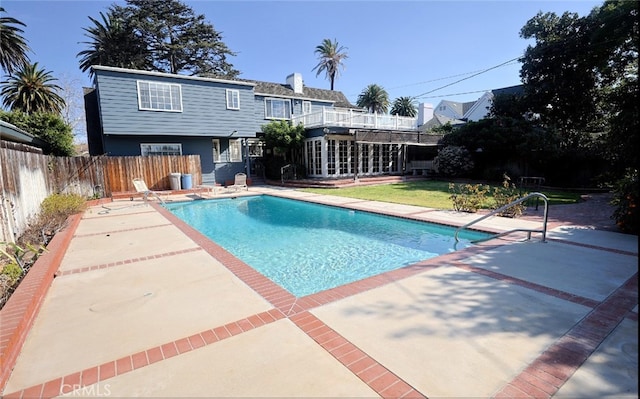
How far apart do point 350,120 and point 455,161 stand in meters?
7.43

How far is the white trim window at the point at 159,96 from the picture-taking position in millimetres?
16734

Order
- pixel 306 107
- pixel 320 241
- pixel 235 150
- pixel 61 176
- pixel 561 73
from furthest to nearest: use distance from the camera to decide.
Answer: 1. pixel 306 107
2. pixel 235 150
3. pixel 561 73
4. pixel 61 176
5. pixel 320 241

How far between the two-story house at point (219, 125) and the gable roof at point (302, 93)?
0.17 metres

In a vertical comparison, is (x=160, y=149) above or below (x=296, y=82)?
below

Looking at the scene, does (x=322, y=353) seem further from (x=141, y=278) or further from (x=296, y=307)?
(x=141, y=278)

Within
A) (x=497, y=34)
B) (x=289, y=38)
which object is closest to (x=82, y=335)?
(x=497, y=34)

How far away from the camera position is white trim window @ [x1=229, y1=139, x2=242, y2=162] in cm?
2202

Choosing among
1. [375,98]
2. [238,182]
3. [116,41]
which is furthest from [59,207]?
[375,98]

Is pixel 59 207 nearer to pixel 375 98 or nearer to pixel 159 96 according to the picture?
pixel 159 96

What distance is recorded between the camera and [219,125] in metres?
19.4

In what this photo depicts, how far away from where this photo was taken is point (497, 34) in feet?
44.0

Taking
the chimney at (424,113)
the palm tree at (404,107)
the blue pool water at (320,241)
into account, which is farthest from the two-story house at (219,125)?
the palm tree at (404,107)

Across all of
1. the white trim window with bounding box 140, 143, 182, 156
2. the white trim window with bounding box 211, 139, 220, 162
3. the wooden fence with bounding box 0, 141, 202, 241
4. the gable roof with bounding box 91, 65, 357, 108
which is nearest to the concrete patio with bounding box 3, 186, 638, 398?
the wooden fence with bounding box 0, 141, 202, 241
